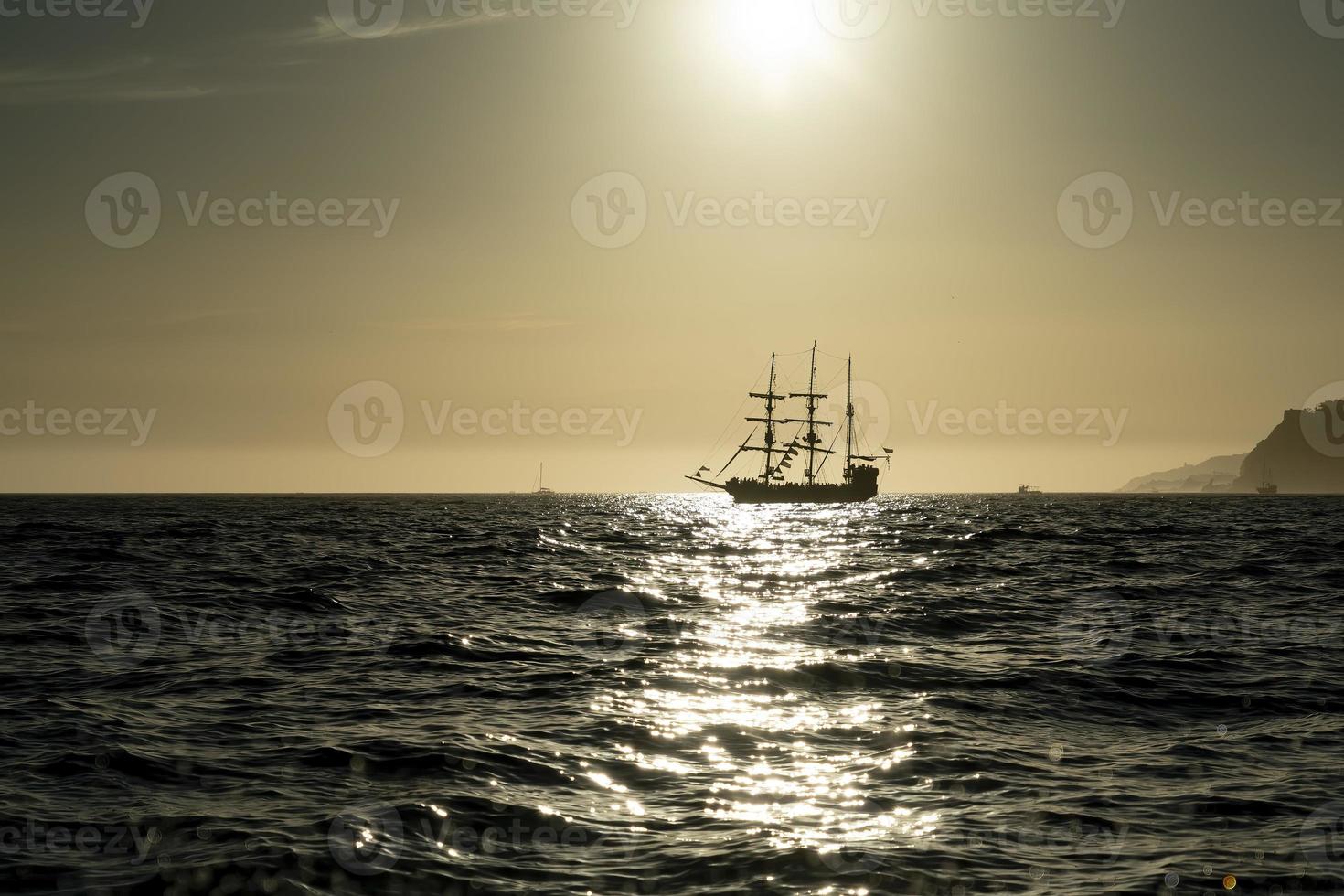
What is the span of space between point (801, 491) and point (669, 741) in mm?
166149

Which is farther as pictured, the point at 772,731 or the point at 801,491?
the point at 801,491

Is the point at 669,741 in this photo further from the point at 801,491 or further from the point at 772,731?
the point at 801,491

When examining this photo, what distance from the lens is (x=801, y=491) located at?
177375mm

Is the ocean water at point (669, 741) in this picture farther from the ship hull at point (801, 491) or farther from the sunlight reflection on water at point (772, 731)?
the ship hull at point (801, 491)

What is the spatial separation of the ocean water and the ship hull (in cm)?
14591

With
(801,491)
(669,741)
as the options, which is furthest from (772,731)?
(801,491)

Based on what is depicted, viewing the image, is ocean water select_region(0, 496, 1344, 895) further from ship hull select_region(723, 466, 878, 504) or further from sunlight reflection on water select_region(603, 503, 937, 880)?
ship hull select_region(723, 466, 878, 504)

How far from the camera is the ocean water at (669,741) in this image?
28.3ft

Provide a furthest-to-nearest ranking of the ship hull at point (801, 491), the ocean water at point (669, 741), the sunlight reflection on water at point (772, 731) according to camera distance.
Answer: the ship hull at point (801, 491) < the sunlight reflection on water at point (772, 731) < the ocean water at point (669, 741)

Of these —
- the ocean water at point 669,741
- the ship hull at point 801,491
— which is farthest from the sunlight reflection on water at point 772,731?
the ship hull at point 801,491

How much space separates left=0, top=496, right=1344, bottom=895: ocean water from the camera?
863cm

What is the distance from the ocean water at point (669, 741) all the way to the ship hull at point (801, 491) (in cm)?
14591

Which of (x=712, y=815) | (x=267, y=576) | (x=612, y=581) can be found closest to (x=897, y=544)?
(x=612, y=581)

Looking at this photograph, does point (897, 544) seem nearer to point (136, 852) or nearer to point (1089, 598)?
point (1089, 598)
